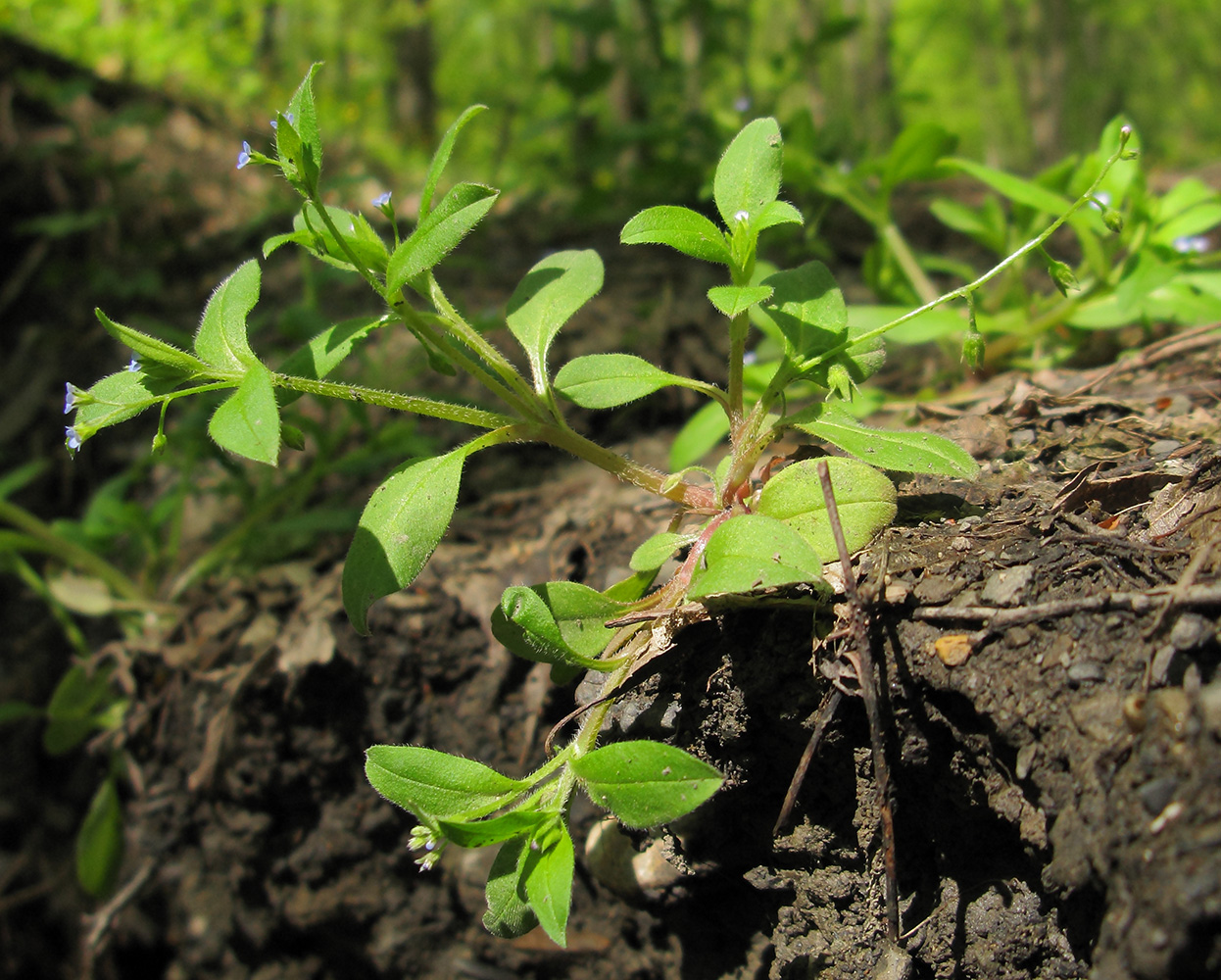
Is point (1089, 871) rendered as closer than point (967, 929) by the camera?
Yes

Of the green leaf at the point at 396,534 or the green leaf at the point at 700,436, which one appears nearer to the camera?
the green leaf at the point at 396,534

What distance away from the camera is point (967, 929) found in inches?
50.0

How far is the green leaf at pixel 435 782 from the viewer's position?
4.11 ft

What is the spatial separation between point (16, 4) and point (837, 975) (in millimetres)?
7549

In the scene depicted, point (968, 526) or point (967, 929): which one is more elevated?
point (968, 526)

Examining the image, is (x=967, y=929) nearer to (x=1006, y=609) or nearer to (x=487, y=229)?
(x=1006, y=609)

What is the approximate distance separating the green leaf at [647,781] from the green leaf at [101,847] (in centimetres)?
184

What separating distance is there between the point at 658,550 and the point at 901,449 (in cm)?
45

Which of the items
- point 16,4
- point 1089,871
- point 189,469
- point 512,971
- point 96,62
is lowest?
point 512,971

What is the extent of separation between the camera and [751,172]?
4.99ft

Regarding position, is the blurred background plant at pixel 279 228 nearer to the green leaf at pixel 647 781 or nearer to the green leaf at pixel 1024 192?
→ the green leaf at pixel 1024 192

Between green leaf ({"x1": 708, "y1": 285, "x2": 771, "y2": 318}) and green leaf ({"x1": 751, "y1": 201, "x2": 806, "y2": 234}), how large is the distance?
4.8 inches

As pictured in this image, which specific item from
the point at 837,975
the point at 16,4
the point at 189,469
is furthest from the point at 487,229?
the point at 16,4

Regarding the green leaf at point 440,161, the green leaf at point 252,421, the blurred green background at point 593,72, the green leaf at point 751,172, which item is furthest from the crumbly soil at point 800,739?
the blurred green background at point 593,72
